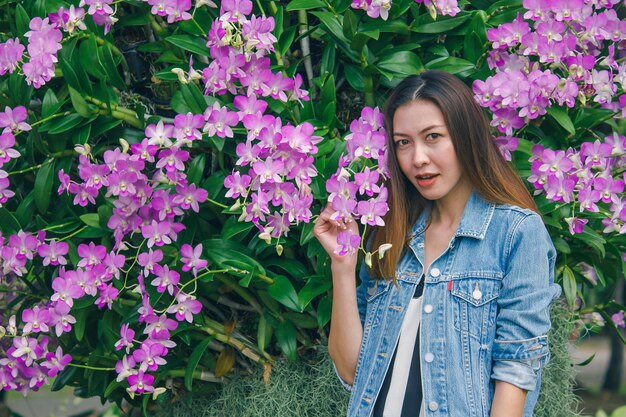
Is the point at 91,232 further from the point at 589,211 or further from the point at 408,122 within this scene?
the point at 589,211

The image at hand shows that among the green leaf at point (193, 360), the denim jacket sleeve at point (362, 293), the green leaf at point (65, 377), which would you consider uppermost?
the denim jacket sleeve at point (362, 293)

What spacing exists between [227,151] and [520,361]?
915mm

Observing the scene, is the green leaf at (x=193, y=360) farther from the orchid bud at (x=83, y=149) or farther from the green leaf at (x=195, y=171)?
the orchid bud at (x=83, y=149)

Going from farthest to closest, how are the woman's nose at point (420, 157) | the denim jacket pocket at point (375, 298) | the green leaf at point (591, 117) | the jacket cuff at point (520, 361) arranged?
the green leaf at point (591, 117)
the denim jacket pocket at point (375, 298)
the woman's nose at point (420, 157)
the jacket cuff at point (520, 361)

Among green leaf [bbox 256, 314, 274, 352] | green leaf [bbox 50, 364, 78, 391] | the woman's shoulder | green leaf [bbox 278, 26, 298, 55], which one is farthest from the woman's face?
green leaf [bbox 50, 364, 78, 391]

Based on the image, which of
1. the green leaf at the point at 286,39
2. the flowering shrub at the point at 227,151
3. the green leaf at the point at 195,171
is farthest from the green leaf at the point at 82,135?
the green leaf at the point at 286,39

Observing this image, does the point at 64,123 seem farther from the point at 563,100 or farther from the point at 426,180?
the point at 563,100

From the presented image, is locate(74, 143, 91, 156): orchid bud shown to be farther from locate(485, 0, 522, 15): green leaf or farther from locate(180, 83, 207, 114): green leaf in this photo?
locate(485, 0, 522, 15): green leaf

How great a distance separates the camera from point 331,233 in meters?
1.99

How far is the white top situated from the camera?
1.88 metres

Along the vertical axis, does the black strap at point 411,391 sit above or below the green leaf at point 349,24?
below

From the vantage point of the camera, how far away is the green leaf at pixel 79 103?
2115mm

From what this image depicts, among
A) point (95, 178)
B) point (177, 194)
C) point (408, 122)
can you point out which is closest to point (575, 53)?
point (408, 122)

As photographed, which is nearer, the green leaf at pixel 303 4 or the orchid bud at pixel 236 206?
the orchid bud at pixel 236 206
